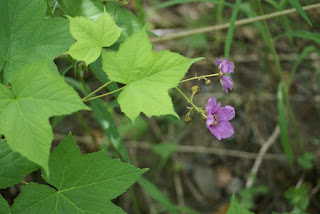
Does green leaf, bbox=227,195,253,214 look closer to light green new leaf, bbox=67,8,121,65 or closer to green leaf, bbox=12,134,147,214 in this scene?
green leaf, bbox=12,134,147,214

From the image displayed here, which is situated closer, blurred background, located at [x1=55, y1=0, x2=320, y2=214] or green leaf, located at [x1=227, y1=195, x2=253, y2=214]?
green leaf, located at [x1=227, y1=195, x2=253, y2=214]

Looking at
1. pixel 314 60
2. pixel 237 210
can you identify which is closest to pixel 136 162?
pixel 237 210

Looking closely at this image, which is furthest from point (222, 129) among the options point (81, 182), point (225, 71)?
point (81, 182)

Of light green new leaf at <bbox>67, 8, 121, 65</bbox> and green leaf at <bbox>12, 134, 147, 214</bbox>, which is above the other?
light green new leaf at <bbox>67, 8, 121, 65</bbox>

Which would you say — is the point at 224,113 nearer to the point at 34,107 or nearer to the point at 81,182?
the point at 81,182

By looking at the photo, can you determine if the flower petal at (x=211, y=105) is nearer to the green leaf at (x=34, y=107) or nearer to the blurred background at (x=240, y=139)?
the green leaf at (x=34, y=107)

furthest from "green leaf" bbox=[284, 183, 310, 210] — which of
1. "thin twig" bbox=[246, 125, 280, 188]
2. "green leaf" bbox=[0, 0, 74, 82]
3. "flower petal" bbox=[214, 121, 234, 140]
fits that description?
"green leaf" bbox=[0, 0, 74, 82]

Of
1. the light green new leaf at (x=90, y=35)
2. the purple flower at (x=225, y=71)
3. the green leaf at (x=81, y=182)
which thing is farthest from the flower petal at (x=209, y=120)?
the light green new leaf at (x=90, y=35)
